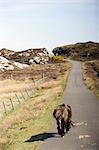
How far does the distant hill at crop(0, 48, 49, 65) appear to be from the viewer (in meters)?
130

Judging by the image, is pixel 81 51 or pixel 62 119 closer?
pixel 62 119

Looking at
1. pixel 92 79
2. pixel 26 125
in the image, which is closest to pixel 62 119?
pixel 26 125

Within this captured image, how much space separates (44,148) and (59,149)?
87 centimetres

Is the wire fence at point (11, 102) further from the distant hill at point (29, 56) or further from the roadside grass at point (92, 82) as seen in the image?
the distant hill at point (29, 56)

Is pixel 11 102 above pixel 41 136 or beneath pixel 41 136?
beneath

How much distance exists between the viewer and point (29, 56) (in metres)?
142

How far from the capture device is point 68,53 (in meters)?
187

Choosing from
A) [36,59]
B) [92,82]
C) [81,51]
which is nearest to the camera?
[92,82]

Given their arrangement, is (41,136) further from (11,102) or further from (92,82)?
(92,82)

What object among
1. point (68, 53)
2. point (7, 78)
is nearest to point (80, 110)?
point (7, 78)

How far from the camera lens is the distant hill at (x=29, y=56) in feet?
428

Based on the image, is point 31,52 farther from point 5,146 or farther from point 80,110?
point 5,146

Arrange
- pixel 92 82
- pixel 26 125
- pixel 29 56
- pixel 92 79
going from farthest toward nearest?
pixel 29 56
pixel 92 79
pixel 92 82
pixel 26 125

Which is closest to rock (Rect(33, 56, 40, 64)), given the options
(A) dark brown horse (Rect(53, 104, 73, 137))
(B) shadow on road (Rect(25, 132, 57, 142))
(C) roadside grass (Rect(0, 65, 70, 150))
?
(C) roadside grass (Rect(0, 65, 70, 150))
